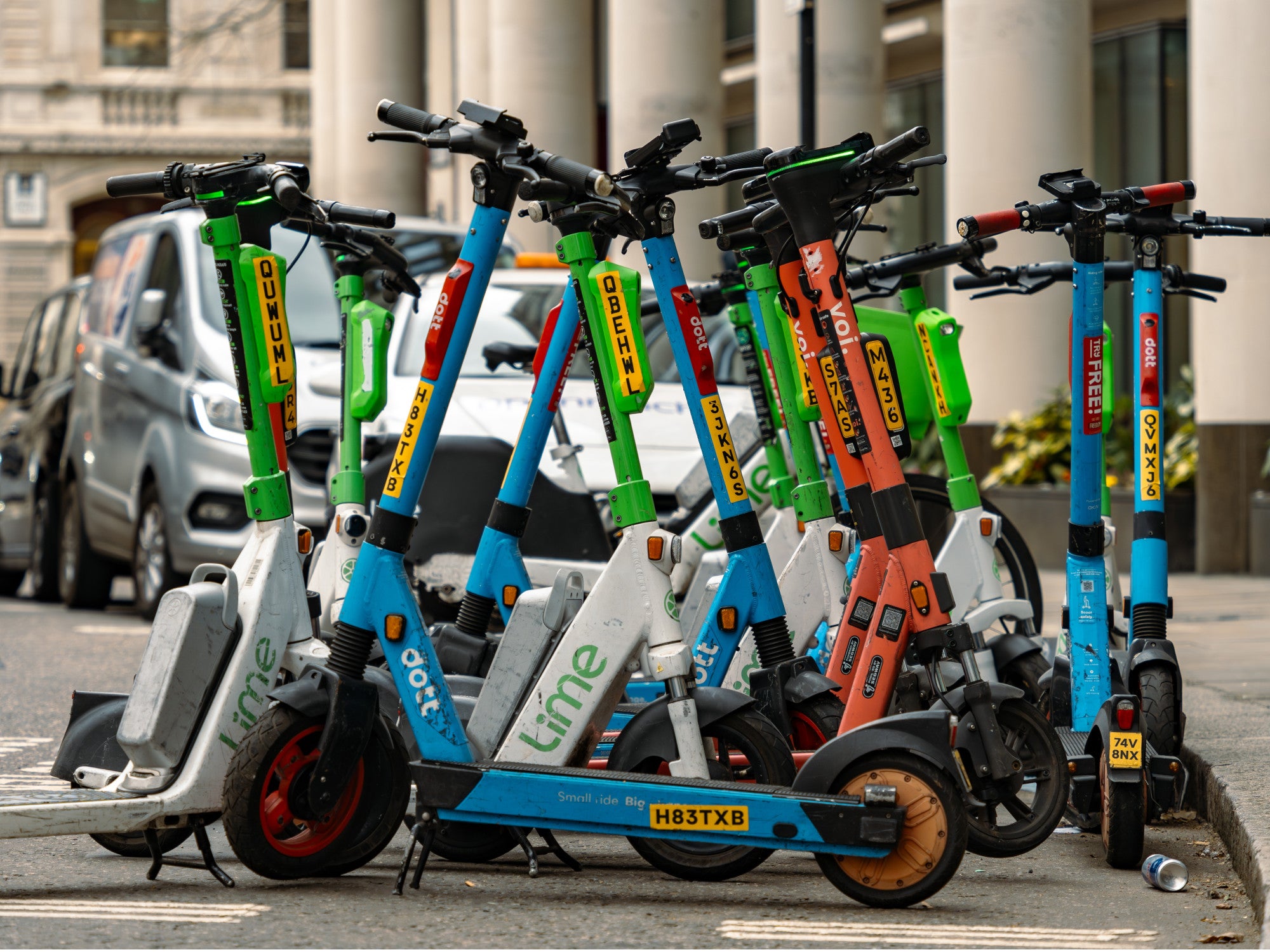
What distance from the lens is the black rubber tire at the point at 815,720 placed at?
4.67 m

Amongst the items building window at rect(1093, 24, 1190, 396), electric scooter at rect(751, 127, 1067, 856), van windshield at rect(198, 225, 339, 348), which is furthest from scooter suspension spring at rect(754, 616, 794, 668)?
building window at rect(1093, 24, 1190, 396)

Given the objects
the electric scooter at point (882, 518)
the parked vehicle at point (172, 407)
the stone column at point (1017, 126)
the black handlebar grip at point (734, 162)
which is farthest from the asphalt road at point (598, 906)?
the stone column at point (1017, 126)

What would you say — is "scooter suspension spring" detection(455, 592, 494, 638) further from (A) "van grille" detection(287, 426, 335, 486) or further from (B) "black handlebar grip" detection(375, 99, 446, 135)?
(A) "van grille" detection(287, 426, 335, 486)

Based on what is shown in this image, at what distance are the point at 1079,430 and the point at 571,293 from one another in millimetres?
1349

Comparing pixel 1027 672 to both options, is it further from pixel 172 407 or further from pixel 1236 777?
pixel 172 407

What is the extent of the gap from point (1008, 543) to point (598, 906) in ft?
8.87

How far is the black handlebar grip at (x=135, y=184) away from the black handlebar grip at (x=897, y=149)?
1736 mm

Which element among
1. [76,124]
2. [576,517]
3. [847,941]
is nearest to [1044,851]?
[847,941]

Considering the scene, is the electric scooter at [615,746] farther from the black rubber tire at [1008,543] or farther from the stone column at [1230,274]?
the stone column at [1230,274]

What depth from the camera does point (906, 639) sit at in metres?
4.48

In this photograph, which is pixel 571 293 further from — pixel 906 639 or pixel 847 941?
pixel 847 941

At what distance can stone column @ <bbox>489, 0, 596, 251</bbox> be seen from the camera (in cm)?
1905

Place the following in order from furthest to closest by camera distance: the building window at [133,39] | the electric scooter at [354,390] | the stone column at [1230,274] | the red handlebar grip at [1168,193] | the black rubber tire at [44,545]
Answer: the building window at [133,39]
the black rubber tire at [44,545]
the stone column at [1230,274]
the electric scooter at [354,390]
the red handlebar grip at [1168,193]

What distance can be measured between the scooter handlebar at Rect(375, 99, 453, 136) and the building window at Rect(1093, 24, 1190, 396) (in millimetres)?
13165
